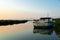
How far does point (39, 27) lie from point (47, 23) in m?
1.75

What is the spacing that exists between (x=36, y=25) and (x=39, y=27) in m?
0.84

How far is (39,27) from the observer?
2636 centimetres

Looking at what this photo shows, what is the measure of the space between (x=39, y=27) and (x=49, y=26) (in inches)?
75.7

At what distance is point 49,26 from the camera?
26.7 metres

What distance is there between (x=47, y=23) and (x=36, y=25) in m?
2.09

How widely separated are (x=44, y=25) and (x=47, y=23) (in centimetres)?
119

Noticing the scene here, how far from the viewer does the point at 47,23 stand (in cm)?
2681

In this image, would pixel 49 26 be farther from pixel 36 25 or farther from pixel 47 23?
pixel 36 25

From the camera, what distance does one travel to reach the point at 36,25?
26.9 metres

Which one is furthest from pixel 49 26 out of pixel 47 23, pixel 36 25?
pixel 36 25

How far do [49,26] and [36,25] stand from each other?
95.5 inches
